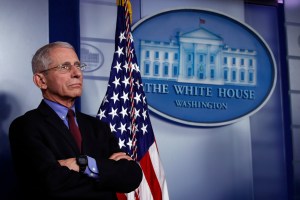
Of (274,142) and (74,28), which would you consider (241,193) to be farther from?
(74,28)

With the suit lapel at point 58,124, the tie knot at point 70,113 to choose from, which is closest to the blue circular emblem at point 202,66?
the tie knot at point 70,113

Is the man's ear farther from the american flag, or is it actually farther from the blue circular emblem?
the blue circular emblem

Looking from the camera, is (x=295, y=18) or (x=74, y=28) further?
(x=295, y=18)

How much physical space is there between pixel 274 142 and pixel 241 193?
1.52 ft

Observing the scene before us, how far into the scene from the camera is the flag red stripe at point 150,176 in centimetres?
286

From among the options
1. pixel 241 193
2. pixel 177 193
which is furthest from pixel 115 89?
pixel 241 193

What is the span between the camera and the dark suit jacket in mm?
1912

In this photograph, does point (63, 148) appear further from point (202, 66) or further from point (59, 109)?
point (202, 66)

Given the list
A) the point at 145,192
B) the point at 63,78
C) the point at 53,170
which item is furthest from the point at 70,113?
the point at 145,192

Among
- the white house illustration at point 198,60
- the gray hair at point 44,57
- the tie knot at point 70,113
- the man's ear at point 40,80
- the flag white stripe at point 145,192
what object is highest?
the white house illustration at point 198,60

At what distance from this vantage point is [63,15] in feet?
9.89

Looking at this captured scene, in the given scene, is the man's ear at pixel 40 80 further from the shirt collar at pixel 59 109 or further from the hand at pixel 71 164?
the hand at pixel 71 164

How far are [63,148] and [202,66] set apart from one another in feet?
5.90

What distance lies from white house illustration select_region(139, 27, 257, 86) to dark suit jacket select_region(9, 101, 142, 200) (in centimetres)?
142
